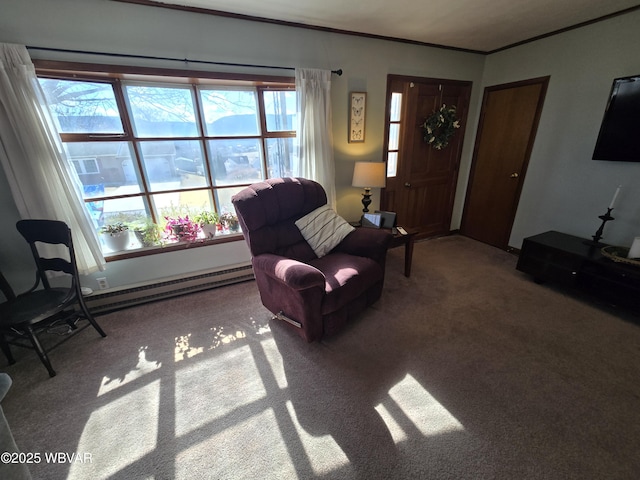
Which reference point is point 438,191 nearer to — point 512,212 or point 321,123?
point 512,212

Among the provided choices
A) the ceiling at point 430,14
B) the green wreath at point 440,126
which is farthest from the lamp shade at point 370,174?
the ceiling at point 430,14

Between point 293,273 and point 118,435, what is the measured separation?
3.94 feet

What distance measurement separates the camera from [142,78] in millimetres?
2047

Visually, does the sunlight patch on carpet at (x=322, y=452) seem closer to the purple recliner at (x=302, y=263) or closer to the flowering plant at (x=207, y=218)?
the purple recliner at (x=302, y=263)

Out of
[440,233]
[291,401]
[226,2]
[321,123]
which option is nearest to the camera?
[291,401]

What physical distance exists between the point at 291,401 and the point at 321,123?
7.60 feet

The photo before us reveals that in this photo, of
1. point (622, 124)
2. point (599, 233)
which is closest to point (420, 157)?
point (622, 124)

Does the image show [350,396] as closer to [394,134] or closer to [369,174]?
[369,174]

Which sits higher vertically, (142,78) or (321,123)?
(142,78)

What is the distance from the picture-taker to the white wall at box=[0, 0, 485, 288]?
5.70ft

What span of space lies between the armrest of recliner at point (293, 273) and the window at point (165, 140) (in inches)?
39.4

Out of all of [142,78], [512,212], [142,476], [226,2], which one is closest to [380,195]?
[512,212]

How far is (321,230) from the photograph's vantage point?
89.4 inches

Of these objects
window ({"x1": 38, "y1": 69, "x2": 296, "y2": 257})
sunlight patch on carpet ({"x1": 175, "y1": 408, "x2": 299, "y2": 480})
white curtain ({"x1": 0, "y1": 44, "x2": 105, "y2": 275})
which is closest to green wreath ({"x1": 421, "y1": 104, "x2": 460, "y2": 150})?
window ({"x1": 38, "y1": 69, "x2": 296, "y2": 257})
